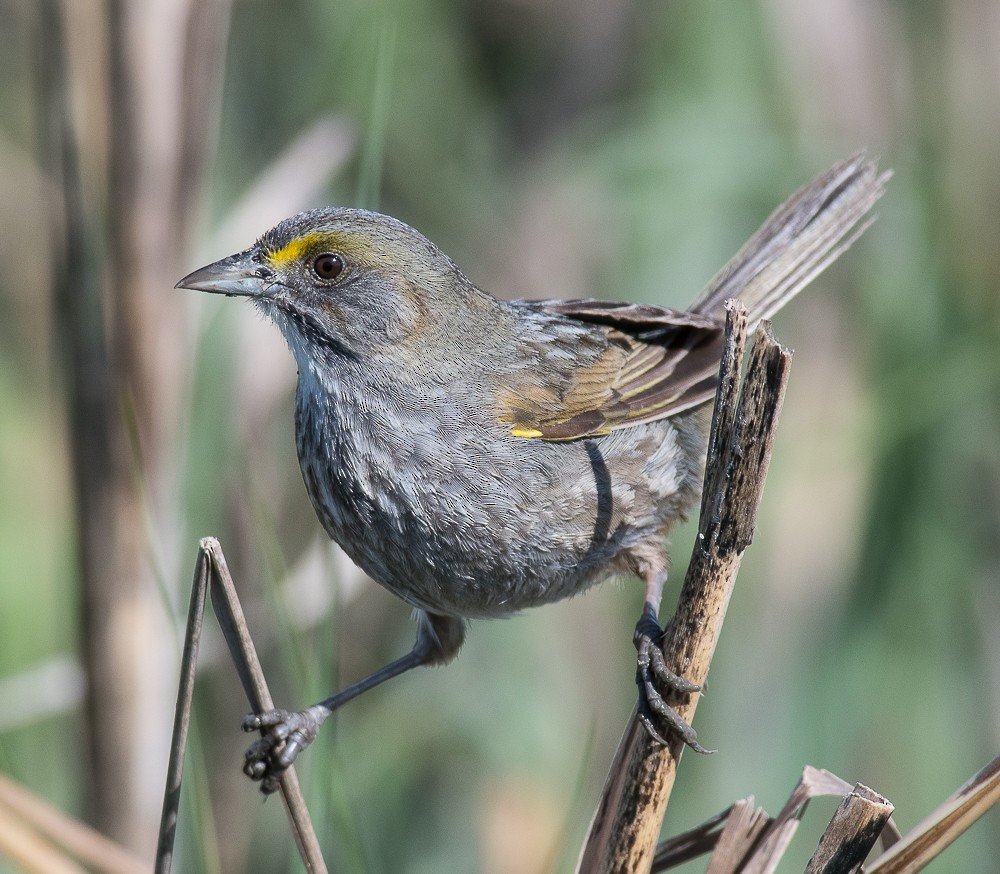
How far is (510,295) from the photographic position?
18.9ft

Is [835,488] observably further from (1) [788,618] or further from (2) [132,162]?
(2) [132,162]

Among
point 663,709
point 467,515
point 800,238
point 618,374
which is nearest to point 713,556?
point 663,709

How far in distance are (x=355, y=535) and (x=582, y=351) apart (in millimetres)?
968

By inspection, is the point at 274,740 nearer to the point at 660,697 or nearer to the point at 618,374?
the point at 660,697

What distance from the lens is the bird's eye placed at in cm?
345

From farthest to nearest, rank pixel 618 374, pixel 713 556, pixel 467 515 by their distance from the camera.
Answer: pixel 618 374 < pixel 467 515 < pixel 713 556

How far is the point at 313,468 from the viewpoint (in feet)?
10.8

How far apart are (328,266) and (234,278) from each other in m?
0.25

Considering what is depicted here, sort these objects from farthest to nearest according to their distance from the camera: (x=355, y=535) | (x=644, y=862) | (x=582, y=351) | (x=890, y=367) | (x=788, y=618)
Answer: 1. (x=788, y=618)
2. (x=890, y=367)
3. (x=582, y=351)
4. (x=355, y=535)
5. (x=644, y=862)

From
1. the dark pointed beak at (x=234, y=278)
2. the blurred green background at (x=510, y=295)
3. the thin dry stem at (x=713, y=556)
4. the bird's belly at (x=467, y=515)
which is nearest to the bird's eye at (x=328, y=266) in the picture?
the dark pointed beak at (x=234, y=278)

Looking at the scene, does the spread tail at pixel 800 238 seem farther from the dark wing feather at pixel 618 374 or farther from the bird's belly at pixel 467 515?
the bird's belly at pixel 467 515

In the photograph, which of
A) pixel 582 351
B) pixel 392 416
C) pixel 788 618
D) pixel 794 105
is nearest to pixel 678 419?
pixel 582 351

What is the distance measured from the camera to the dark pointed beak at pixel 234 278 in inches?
130

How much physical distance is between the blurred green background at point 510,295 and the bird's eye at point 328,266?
1.77 feet
